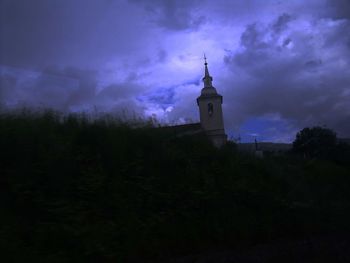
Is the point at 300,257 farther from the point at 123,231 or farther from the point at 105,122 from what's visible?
the point at 105,122

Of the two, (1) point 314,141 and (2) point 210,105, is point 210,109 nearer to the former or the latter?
(2) point 210,105

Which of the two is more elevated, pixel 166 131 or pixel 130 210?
pixel 166 131

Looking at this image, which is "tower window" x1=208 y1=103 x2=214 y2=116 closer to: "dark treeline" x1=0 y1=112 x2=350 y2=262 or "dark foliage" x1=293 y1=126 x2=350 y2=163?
"dark foliage" x1=293 y1=126 x2=350 y2=163

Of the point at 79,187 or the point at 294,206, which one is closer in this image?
the point at 79,187

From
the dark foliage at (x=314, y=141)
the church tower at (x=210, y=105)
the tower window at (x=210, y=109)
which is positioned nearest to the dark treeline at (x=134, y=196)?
the dark foliage at (x=314, y=141)

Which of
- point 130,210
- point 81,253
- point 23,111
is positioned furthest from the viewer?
point 23,111

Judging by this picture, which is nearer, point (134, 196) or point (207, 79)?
point (134, 196)

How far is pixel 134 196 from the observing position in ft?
29.0

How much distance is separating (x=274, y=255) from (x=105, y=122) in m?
4.95

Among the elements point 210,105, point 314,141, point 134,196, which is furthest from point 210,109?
point 134,196

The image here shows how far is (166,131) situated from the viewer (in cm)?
1174

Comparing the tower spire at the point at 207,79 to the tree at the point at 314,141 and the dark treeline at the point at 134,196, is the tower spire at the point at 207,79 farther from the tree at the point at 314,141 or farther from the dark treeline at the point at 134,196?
the dark treeline at the point at 134,196

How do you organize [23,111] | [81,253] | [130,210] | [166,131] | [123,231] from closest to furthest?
[81,253]
[123,231]
[130,210]
[23,111]
[166,131]

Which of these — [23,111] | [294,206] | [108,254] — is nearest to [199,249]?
[108,254]
